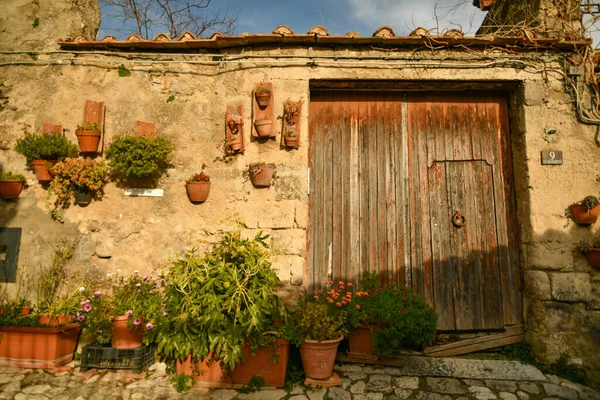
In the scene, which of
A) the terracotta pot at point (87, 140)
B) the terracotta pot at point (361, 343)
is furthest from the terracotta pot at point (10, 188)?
the terracotta pot at point (361, 343)

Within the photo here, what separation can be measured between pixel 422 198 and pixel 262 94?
203 cm

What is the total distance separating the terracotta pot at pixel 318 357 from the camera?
123 inches

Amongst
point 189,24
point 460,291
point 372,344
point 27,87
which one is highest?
point 189,24

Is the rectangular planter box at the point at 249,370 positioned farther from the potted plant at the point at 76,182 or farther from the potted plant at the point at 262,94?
the potted plant at the point at 262,94

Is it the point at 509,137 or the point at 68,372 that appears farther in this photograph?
the point at 509,137

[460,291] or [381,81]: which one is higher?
[381,81]

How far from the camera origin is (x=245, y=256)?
11.1 ft

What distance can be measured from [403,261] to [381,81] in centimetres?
193

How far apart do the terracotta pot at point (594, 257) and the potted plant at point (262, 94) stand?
136 inches

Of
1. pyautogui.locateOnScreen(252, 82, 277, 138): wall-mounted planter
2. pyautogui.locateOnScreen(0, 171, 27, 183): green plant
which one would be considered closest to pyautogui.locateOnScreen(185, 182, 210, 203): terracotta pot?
pyautogui.locateOnScreen(252, 82, 277, 138): wall-mounted planter

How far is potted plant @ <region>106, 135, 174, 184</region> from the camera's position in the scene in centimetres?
363

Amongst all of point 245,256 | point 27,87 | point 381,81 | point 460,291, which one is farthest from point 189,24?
point 460,291

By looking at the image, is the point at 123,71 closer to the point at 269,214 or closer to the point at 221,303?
the point at 269,214

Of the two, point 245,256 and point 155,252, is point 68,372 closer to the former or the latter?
point 155,252
